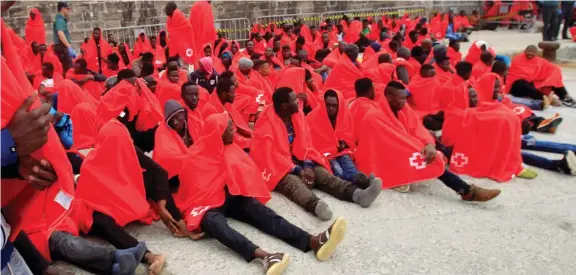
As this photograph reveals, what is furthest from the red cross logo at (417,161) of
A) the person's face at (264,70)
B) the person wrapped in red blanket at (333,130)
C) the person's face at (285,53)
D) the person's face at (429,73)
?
the person's face at (285,53)

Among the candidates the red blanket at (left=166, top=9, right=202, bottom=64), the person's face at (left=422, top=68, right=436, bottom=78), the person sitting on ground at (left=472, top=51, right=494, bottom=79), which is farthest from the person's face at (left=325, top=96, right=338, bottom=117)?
the red blanket at (left=166, top=9, right=202, bottom=64)

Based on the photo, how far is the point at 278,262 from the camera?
3293mm

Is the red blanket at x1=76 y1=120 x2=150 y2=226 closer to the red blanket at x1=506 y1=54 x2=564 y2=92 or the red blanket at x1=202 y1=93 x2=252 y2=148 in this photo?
the red blanket at x1=202 y1=93 x2=252 y2=148

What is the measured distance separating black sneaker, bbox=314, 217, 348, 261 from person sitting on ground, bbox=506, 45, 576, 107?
593 centimetres

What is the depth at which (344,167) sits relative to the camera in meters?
5.10

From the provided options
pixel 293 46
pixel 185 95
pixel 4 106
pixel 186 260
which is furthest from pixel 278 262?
pixel 293 46

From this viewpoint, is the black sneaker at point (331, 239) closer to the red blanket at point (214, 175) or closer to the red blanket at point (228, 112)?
the red blanket at point (214, 175)

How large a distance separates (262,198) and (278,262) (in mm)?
871

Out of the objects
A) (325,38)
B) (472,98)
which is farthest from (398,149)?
(325,38)

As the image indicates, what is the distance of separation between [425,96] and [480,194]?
263 centimetres

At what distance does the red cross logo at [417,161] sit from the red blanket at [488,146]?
0.80 meters

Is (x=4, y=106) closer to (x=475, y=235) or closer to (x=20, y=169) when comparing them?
(x=20, y=169)

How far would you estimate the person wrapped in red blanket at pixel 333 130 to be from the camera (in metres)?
5.32

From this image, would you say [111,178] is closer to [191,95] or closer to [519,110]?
[191,95]
